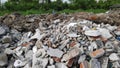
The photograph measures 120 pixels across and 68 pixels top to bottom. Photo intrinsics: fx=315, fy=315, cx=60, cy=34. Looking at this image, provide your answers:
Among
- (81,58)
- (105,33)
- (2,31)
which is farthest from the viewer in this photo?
(2,31)

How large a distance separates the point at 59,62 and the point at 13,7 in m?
12.1

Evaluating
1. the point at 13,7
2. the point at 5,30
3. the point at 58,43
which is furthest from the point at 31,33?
the point at 13,7

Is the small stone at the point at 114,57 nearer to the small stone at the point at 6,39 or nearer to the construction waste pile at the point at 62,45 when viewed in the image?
the construction waste pile at the point at 62,45

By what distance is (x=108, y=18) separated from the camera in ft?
24.0

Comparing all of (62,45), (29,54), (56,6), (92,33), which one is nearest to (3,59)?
(29,54)

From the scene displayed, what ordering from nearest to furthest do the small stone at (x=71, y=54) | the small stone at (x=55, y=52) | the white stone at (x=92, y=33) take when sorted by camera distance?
the small stone at (x=71, y=54) → the small stone at (x=55, y=52) → the white stone at (x=92, y=33)

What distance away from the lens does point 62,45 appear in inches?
231

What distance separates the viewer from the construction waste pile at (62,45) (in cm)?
557

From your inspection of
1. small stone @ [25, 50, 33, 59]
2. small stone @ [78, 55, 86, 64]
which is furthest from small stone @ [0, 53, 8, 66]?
small stone @ [78, 55, 86, 64]

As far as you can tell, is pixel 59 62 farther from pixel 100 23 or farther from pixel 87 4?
pixel 87 4

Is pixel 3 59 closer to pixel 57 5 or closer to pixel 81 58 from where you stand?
pixel 81 58

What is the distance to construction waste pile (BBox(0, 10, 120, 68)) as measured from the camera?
557cm

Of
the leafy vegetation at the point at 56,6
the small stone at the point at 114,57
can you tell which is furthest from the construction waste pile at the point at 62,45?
the leafy vegetation at the point at 56,6

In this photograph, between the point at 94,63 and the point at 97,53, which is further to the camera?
the point at 97,53
